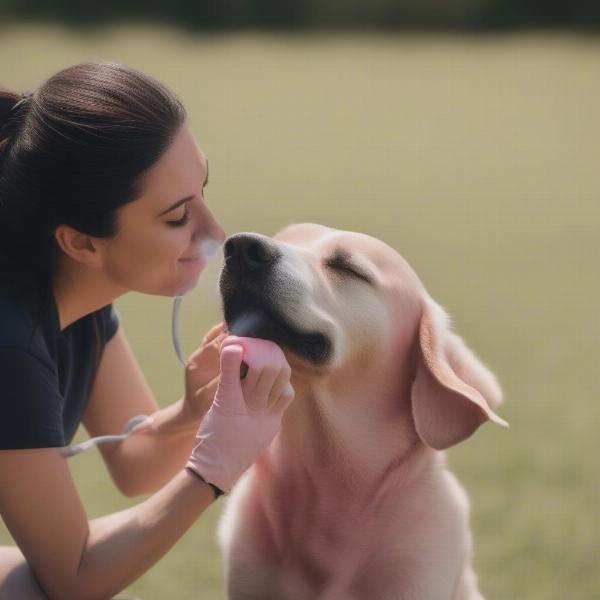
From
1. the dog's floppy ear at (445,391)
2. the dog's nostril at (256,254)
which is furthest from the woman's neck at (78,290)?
the dog's floppy ear at (445,391)

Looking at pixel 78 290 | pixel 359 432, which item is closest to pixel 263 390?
pixel 359 432

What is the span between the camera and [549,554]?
11.6ft

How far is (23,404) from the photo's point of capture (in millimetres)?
2152

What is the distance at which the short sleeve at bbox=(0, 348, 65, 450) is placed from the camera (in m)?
2.14

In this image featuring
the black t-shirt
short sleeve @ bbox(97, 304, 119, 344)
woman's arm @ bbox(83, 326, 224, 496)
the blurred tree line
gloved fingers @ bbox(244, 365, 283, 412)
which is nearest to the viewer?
gloved fingers @ bbox(244, 365, 283, 412)

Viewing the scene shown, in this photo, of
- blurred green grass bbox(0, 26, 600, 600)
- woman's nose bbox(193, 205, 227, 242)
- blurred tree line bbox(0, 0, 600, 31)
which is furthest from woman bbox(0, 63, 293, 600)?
blurred tree line bbox(0, 0, 600, 31)

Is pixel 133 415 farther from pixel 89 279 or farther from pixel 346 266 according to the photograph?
pixel 346 266

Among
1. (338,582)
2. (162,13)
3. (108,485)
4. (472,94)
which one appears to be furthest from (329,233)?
(162,13)

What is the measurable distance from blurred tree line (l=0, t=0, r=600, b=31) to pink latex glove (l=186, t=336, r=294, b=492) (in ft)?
54.9

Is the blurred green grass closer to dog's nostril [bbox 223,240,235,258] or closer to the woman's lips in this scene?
the woman's lips

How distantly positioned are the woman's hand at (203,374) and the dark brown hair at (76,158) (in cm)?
31

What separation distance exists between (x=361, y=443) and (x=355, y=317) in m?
0.27

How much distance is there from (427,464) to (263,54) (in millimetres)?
15104

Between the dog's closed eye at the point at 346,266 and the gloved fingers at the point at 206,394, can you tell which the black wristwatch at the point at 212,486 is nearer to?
the gloved fingers at the point at 206,394
